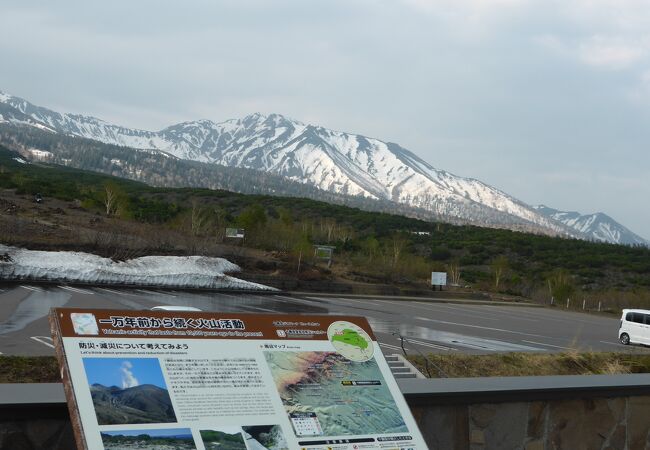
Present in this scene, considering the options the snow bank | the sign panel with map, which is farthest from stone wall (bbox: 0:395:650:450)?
the snow bank

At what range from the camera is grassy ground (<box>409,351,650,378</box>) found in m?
11.4

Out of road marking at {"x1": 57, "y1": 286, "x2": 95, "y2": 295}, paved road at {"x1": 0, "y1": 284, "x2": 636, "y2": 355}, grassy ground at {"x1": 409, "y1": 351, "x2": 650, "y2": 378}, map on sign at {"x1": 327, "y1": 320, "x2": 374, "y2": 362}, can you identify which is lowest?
road marking at {"x1": 57, "y1": 286, "x2": 95, "y2": 295}

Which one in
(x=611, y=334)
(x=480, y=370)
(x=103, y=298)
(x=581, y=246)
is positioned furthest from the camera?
(x=581, y=246)

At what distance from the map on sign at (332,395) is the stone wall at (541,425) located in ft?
4.08

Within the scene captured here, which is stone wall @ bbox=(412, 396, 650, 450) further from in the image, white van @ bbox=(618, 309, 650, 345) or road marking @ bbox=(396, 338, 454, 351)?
white van @ bbox=(618, 309, 650, 345)

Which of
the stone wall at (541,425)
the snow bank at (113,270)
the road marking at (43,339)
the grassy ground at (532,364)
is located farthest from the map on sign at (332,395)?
the snow bank at (113,270)

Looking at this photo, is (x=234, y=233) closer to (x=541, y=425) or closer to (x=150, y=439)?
(x=541, y=425)

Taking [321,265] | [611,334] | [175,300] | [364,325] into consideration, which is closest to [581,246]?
[321,265]

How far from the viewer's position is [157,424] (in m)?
2.70

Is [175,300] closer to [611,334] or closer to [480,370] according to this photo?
[480,370]

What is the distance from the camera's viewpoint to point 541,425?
5074 millimetres

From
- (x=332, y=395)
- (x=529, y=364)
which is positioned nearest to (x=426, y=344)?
(x=529, y=364)

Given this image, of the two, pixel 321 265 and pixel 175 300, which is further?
pixel 321 265

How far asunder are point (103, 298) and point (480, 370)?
37.0 feet
